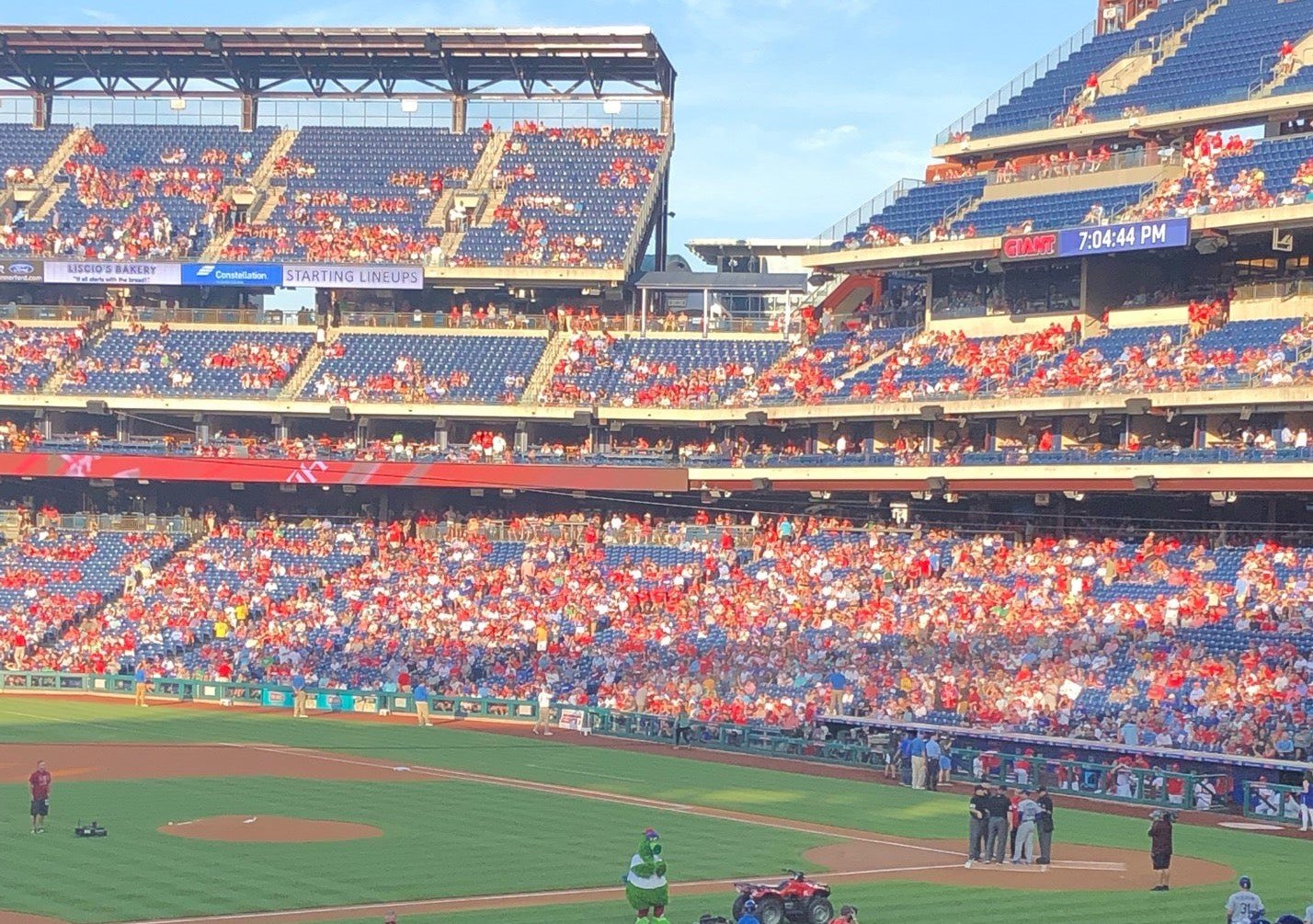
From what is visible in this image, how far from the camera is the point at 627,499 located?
59312 mm

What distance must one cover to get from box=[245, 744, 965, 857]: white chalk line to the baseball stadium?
0.23 metres

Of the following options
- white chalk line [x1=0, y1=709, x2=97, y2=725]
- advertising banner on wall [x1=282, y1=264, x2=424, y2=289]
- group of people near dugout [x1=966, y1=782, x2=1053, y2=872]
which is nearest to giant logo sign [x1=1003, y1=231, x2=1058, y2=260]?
advertising banner on wall [x1=282, y1=264, x2=424, y2=289]

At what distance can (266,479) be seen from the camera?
58.5 m

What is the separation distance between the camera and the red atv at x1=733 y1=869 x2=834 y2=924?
22.8 metres

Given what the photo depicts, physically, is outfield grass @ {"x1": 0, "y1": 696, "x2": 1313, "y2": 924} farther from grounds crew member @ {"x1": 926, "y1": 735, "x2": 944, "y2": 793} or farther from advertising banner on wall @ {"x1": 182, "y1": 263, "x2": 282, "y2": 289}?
advertising banner on wall @ {"x1": 182, "y1": 263, "x2": 282, "y2": 289}

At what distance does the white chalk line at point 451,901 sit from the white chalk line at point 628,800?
10.5 ft

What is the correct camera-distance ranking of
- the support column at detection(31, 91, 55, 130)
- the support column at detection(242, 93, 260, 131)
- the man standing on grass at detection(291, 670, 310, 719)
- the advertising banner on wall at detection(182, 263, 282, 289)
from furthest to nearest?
the support column at detection(31, 91, 55, 130) → the support column at detection(242, 93, 260, 131) → the advertising banner on wall at detection(182, 263, 282, 289) → the man standing on grass at detection(291, 670, 310, 719)

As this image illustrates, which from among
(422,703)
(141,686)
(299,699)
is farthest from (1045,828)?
(141,686)

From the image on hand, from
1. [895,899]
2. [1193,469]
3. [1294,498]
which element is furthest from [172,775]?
[1294,498]

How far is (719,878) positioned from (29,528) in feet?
132

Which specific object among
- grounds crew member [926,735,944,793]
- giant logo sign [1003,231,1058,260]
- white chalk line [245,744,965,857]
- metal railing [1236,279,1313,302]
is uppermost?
giant logo sign [1003,231,1058,260]

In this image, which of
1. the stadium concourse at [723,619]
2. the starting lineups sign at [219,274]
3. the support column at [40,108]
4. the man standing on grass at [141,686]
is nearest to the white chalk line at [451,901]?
the stadium concourse at [723,619]

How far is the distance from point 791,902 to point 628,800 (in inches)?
505

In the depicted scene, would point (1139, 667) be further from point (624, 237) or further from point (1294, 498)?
point (624, 237)
